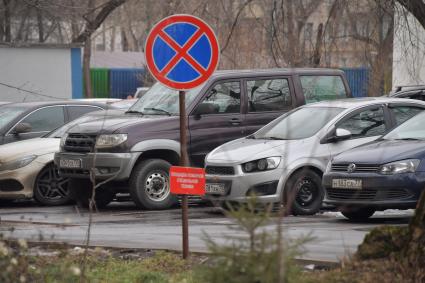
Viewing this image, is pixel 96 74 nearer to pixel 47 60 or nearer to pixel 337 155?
pixel 47 60

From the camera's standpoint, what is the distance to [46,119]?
17766 mm

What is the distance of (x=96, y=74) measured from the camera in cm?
5141

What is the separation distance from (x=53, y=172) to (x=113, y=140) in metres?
1.87

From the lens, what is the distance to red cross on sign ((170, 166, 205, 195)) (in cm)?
877

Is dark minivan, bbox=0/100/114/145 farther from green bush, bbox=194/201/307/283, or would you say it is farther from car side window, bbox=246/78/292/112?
green bush, bbox=194/201/307/283

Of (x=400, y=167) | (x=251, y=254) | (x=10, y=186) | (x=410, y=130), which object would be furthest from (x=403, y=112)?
(x=251, y=254)

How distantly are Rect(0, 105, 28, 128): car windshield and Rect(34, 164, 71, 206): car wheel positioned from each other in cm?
157

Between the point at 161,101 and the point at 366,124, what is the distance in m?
3.31

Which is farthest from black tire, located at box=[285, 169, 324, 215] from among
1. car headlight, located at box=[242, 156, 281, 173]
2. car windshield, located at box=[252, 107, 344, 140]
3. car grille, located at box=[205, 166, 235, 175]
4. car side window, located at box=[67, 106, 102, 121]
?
car side window, located at box=[67, 106, 102, 121]

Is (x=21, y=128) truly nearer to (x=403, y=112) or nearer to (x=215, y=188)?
(x=215, y=188)

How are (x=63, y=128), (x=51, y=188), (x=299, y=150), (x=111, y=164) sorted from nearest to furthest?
(x=299, y=150)
(x=111, y=164)
(x=51, y=188)
(x=63, y=128)

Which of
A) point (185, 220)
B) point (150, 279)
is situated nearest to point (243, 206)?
point (150, 279)

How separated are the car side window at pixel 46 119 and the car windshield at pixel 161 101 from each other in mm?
2088

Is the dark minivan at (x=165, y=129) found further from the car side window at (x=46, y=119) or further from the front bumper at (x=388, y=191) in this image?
the front bumper at (x=388, y=191)
